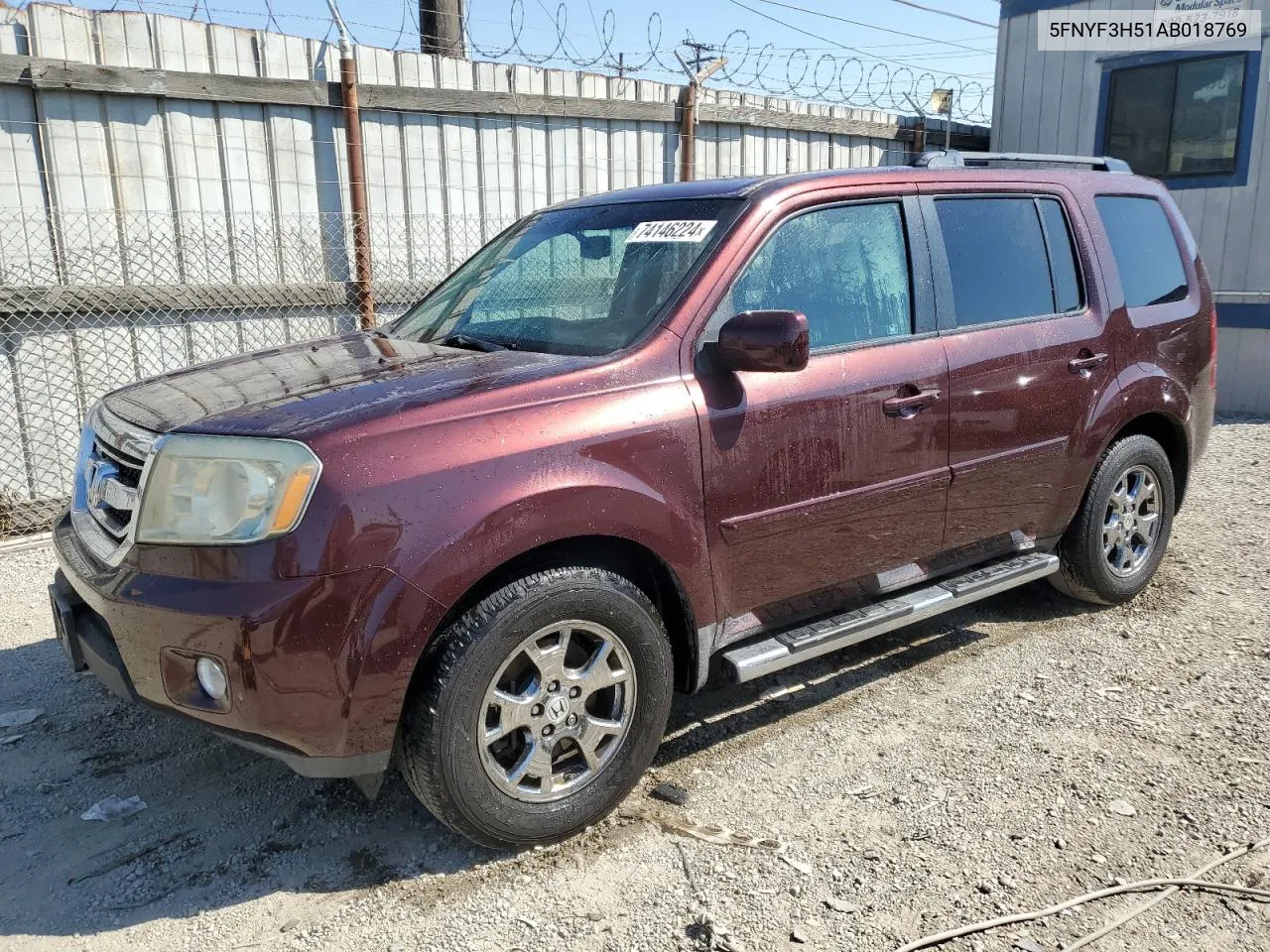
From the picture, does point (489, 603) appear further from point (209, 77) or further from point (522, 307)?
point (209, 77)

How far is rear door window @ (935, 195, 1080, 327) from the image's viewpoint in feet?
12.9

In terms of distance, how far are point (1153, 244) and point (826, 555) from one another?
102 inches

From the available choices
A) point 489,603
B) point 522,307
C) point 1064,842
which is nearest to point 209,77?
point 522,307

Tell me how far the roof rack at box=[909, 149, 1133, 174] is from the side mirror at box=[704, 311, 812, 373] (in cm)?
151

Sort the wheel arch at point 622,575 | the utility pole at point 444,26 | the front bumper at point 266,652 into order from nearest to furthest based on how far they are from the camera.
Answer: the front bumper at point 266,652, the wheel arch at point 622,575, the utility pole at point 444,26

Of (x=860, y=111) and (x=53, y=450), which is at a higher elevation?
(x=860, y=111)

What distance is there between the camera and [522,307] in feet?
12.0

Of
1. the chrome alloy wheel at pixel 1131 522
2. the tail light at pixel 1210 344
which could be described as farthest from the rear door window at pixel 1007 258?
the tail light at pixel 1210 344

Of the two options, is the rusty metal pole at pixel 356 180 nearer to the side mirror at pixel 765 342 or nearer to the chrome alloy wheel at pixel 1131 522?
the side mirror at pixel 765 342

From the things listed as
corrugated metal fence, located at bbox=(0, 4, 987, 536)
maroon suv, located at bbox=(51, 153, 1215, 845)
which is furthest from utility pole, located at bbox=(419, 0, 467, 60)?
maroon suv, located at bbox=(51, 153, 1215, 845)

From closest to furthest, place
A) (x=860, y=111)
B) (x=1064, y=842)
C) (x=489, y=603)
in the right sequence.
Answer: (x=489, y=603), (x=1064, y=842), (x=860, y=111)

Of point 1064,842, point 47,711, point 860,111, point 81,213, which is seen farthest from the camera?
point 860,111

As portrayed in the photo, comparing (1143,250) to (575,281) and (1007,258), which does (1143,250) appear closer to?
(1007,258)

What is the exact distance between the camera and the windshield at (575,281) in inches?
131
